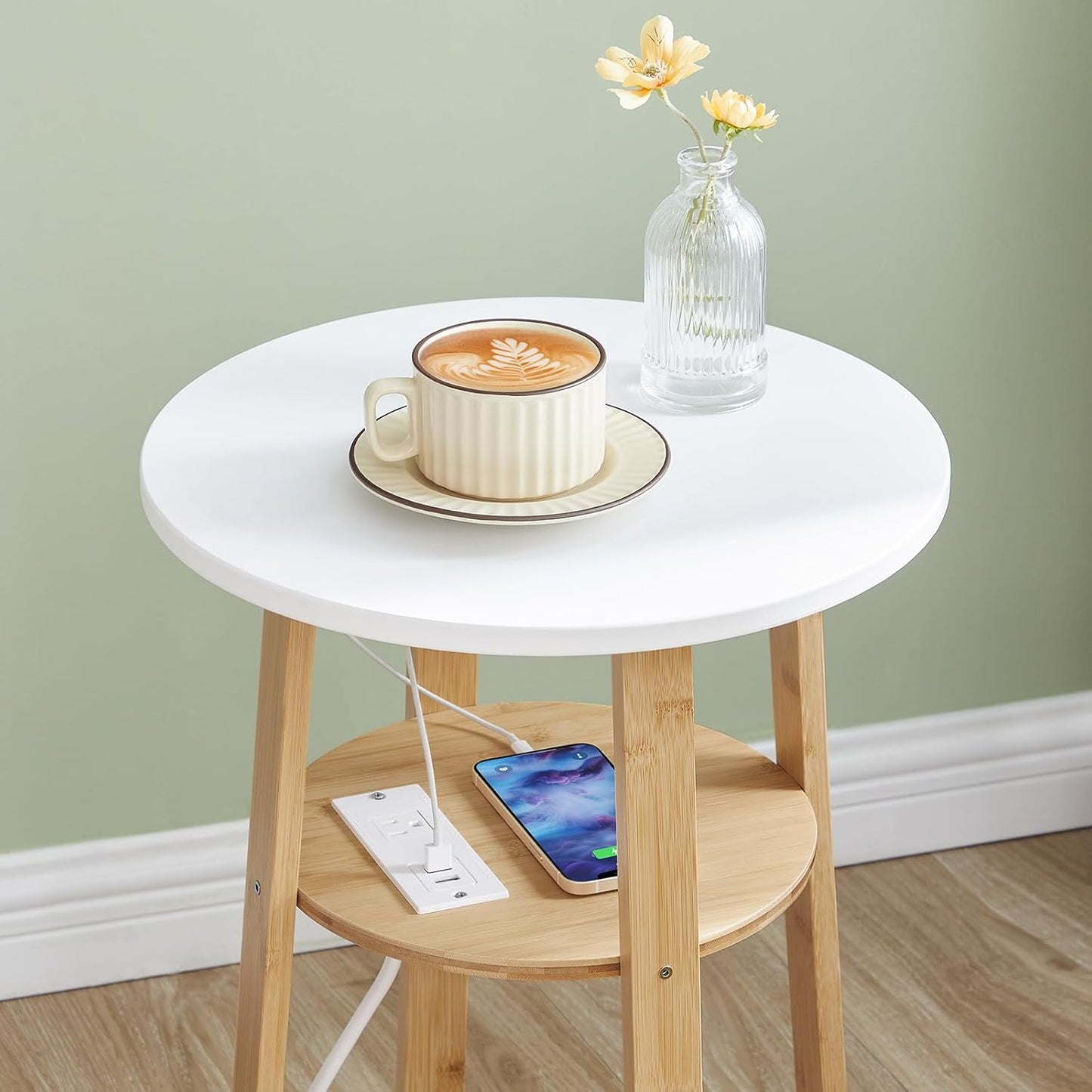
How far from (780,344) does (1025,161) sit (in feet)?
1.79

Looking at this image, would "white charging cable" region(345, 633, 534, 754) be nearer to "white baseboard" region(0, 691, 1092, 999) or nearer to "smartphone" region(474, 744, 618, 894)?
"smartphone" region(474, 744, 618, 894)

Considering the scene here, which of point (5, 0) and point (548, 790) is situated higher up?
point (5, 0)

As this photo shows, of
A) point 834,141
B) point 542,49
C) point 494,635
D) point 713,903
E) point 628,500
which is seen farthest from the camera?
point 834,141

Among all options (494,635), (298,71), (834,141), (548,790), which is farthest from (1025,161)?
(494,635)

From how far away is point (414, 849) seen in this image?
3.11ft

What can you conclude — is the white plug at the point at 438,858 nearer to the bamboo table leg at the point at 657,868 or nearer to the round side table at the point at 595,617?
the round side table at the point at 595,617

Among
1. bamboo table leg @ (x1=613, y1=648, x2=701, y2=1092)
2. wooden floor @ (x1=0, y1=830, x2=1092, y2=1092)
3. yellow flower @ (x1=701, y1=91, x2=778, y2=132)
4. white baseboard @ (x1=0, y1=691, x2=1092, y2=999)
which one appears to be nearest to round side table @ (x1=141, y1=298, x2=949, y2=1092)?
bamboo table leg @ (x1=613, y1=648, x2=701, y2=1092)

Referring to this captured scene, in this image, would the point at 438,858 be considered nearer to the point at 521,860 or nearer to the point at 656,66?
the point at 521,860

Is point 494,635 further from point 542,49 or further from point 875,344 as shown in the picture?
point 875,344

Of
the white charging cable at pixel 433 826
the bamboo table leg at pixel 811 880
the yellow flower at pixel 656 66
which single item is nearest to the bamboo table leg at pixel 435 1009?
the white charging cable at pixel 433 826

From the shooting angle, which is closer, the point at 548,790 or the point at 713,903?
the point at 713,903

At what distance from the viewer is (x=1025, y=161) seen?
1.44 m

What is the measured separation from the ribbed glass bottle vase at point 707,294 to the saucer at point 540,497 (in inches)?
2.6

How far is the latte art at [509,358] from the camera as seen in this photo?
0.80 metres
